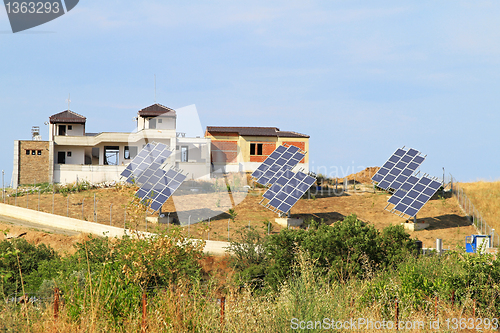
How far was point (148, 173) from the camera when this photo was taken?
40.0m

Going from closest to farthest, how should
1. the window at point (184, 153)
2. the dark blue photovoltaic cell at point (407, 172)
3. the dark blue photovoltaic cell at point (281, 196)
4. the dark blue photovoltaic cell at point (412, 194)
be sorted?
the dark blue photovoltaic cell at point (412, 194)
the dark blue photovoltaic cell at point (281, 196)
the dark blue photovoltaic cell at point (407, 172)
the window at point (184, 153)

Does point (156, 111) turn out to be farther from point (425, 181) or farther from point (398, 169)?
point (425, 181)

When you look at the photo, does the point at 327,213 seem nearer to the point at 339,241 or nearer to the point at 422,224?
the point at 422,224

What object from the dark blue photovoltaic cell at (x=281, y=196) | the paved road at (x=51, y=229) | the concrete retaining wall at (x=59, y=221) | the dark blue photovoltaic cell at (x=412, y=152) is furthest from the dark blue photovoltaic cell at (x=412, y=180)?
the concrete retaining wall at (x=59, y=221)

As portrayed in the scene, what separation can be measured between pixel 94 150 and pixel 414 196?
126 feet

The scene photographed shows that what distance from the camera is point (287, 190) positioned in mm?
39062

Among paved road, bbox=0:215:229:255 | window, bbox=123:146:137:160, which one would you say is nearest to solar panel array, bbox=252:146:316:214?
paved road, bbox=0:215:229:255

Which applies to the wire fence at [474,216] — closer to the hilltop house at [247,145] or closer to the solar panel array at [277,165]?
the solar panel array at [277,165]

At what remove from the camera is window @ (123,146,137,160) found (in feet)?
187

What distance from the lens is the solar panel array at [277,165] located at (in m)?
41.8

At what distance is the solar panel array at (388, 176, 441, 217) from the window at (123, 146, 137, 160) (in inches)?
1240

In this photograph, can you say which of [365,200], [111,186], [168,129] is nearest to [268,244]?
[365,200]

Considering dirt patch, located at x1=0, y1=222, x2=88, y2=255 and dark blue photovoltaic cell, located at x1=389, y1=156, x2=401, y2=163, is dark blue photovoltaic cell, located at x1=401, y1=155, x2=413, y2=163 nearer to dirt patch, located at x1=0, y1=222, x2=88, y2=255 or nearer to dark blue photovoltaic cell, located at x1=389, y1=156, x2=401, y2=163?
dark blue photovoltaic cell, located at x1=389, y1=156, x2=401, y2=163

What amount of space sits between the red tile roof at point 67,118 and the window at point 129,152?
6432 millimetres
